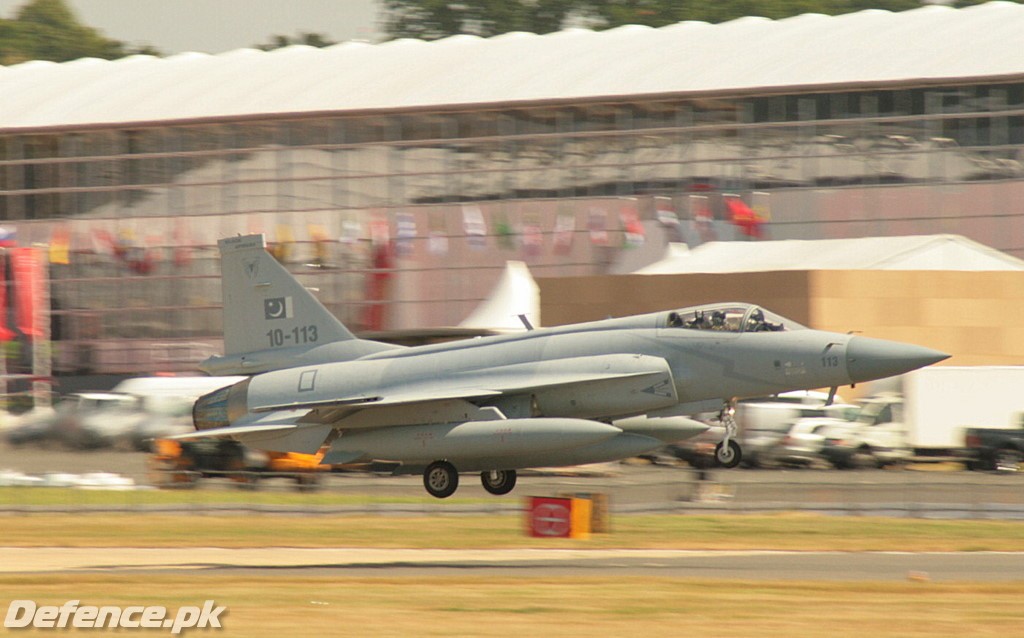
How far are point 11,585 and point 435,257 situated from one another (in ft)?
119

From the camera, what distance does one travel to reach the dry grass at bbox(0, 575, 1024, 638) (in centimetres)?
1727

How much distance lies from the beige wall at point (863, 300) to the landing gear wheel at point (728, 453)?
2117 centimetres

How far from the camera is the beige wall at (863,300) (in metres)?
43.8

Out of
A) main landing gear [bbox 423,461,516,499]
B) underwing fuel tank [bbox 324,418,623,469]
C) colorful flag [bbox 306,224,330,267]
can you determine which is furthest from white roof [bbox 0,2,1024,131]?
main landing gear [bbox 423,461,516,499]

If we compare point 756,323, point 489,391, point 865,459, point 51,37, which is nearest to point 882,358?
point 756,323

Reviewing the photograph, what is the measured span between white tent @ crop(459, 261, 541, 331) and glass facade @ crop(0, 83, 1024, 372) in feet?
21.6

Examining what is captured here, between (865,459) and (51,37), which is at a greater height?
(51,37)

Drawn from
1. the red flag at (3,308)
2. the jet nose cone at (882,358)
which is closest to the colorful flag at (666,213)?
the red flag at (3,308)

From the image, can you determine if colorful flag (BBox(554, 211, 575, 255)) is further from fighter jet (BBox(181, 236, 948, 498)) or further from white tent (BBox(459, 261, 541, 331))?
fighter jet (BBox(181, 236, 948, 498))

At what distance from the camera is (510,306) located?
47844 mm

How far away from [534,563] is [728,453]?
4.39 meters

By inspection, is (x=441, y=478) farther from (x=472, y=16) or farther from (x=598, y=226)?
(x=472, y=16)

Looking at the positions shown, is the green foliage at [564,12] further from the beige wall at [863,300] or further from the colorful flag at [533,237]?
the beige wall at [863,300]

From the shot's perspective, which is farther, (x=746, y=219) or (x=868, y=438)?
(x=746, y=219)
